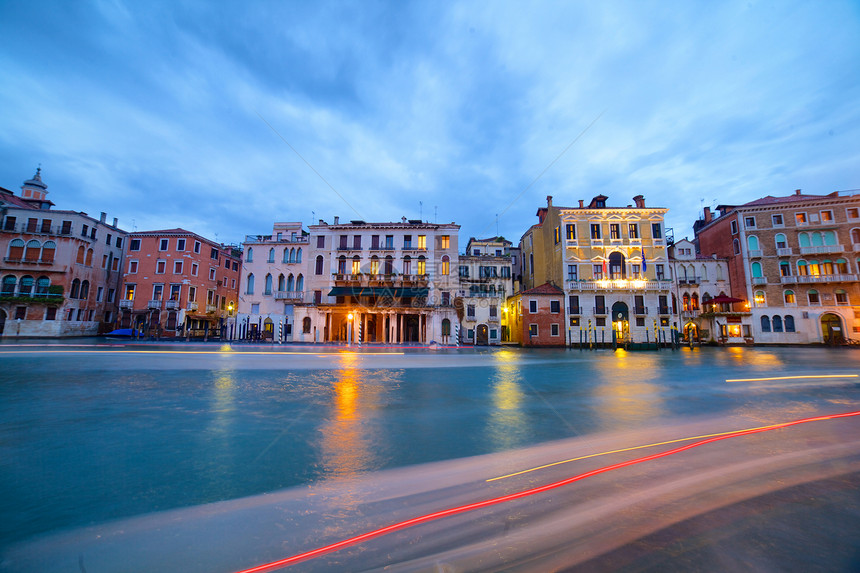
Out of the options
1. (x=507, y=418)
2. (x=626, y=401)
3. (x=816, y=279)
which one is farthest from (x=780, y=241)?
(x=507, y=418)

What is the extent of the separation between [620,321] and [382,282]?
24125mm

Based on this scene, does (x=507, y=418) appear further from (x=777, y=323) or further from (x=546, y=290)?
(x=777, y=323)

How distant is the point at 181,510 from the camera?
2.76m

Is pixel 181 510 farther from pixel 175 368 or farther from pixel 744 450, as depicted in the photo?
pixel 175 368

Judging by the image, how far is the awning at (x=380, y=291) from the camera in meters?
36.5

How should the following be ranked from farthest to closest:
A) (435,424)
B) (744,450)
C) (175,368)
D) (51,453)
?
1. (175,368)
2. (435,424)
3. (744,450)
4. (51,453)

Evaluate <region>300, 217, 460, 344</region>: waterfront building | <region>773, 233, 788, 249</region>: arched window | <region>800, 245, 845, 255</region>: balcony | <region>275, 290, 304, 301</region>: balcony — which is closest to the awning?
<region>300, 217, 460, 344</region>: waterfront building

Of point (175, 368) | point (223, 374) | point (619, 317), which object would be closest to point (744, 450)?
point (223, 374)

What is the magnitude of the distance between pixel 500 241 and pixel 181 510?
141 ft

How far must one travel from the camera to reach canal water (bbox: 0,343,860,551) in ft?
10.5

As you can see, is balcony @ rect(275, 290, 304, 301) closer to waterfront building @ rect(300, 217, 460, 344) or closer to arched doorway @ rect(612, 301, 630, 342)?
waterfront building @ rect(300, 217, 460, 344)

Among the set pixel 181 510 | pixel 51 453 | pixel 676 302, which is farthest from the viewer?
pixel 676 302

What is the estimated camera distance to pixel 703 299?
36.6m

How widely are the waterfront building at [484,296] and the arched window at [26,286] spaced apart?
4120 centimetres
